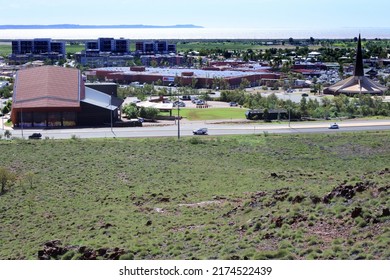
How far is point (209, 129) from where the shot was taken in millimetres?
59406

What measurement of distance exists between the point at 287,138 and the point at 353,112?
2274 centimetres

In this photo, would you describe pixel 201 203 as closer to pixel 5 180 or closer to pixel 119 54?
pixel 5 180

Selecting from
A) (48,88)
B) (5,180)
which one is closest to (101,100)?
(48,88)

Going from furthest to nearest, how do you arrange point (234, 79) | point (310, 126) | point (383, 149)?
point (234, 79), point (310, 126), point (383, 149)

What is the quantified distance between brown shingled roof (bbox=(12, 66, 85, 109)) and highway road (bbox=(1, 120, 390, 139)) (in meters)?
4.24

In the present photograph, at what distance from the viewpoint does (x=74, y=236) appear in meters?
22.6

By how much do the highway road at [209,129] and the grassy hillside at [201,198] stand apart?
5811 millimetres

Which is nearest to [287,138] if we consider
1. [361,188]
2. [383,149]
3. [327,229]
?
[383,149]

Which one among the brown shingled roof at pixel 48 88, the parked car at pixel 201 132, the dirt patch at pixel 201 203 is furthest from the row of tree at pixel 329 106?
the dirt patch at pixel 201 203

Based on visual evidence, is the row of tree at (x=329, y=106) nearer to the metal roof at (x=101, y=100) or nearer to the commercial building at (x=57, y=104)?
the metal roof at (x=101, y=100)

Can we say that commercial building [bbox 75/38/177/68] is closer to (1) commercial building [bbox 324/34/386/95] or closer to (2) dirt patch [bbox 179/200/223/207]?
(1) commercial building [bbox 324/34/386/95]

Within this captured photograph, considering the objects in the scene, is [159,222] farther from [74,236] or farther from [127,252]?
[127,252]

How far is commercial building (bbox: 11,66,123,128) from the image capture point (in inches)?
2511

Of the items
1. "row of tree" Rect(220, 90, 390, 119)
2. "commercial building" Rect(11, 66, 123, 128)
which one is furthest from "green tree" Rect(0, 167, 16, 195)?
"row of tree" Rect(220, 90, 390, 119)
